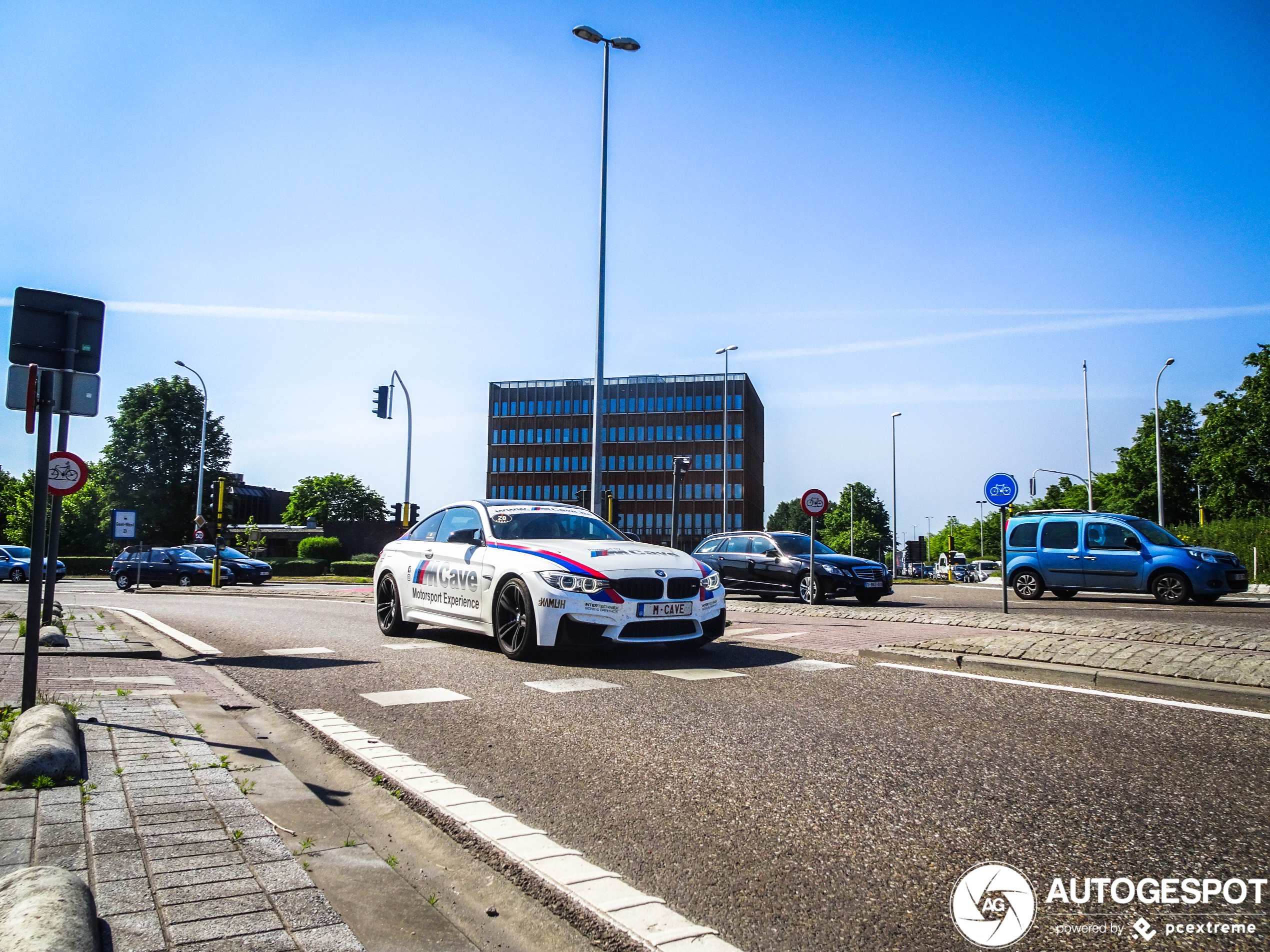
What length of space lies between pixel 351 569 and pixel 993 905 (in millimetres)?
49978

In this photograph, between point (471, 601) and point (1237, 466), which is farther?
point (1237, 466)

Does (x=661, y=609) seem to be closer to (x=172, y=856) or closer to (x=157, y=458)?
(x=172, y=856)

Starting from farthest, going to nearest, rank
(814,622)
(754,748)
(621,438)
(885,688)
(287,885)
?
(621,438), (814,622), (885,688), (754,748), (287,885)

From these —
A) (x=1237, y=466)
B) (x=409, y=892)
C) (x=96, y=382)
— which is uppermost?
(x=1237, y=466)

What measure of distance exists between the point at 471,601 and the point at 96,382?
4.38 m

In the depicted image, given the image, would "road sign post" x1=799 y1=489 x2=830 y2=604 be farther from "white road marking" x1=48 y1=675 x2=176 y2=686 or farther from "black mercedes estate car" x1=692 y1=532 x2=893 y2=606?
"white road marking" x1=48 y1=675 x2=176 y2=686

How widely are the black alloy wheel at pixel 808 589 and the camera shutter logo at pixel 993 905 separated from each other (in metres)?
15.7

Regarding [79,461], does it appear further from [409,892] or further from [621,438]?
[621,438]

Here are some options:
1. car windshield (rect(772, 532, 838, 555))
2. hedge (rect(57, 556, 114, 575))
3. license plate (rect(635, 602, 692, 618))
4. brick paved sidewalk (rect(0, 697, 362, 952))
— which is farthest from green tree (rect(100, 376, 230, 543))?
brick paved sidewalk (rect(0, 697, 362, 952))

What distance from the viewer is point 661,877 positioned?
3.05m

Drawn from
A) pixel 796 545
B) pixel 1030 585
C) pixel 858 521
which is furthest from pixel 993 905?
pixel 858 521

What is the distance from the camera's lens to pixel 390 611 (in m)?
11.3

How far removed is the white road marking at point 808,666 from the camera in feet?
26.1

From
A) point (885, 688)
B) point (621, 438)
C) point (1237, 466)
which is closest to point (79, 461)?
point (885, 688)
